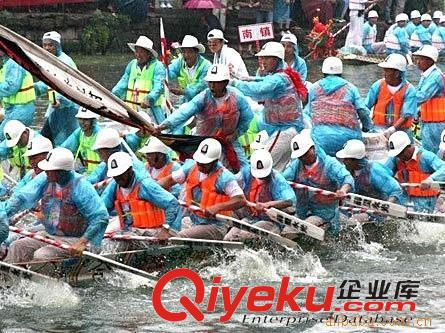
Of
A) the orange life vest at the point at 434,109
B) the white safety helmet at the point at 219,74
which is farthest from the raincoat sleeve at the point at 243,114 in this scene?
the orange life vest at the point at 434,109

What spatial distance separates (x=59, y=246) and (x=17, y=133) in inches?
148

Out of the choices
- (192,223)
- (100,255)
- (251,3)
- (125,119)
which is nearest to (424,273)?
(192,223)

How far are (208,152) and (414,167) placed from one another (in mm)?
3054

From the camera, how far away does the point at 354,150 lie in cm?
1636

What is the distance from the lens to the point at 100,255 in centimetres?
1376

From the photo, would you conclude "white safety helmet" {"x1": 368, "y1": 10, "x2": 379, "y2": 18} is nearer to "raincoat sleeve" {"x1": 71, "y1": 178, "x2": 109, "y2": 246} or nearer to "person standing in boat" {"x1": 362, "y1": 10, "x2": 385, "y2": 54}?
"person standing in boat" {"x1": 362, "y1": 10, "x2": 385, "y2": 54}

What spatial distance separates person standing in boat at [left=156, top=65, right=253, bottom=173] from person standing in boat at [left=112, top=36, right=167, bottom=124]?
2594 millimetres

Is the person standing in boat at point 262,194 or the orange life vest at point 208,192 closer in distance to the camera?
the orange life vest at point 208,192

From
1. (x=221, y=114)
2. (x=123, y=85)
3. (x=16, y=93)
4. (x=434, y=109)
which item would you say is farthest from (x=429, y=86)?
(x=16, y=93)

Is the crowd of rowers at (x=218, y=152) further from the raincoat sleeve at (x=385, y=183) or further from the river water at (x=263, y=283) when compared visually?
the river water at (x=263, y=283)

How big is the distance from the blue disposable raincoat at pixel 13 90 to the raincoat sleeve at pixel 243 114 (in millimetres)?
3570

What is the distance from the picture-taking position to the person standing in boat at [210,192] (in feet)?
49.0

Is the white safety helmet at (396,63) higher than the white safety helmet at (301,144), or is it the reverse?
the white safety helmet at (396,63)

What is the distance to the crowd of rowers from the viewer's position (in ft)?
45.5
